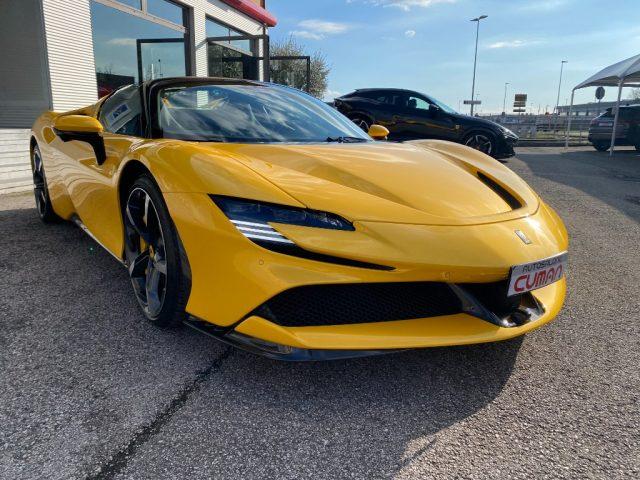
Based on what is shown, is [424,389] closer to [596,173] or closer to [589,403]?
[589,403]

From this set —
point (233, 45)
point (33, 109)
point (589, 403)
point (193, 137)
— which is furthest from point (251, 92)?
point (233, 45)

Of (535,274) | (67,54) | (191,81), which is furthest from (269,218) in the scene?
(67,54)

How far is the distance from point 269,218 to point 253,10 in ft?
50.9

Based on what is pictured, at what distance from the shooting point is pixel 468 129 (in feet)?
31.4

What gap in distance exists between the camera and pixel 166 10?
36.4 ft

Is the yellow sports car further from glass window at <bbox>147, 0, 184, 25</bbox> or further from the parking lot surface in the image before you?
glass window at <bbox>147, 0, 184, 25</bbox>

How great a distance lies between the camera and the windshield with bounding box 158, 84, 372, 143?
246 centimetres

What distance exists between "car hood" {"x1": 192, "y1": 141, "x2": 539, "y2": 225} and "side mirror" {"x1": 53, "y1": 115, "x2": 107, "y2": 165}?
0.83 m

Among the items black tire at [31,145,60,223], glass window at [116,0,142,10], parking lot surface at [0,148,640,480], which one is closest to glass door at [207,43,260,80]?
glass window at [116,0,142,10]

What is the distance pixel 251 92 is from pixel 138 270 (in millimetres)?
1305

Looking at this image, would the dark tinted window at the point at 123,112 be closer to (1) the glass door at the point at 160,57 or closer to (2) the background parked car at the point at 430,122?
(1) the glass door at the point at 160,57

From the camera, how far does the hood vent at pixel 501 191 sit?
2248 mm

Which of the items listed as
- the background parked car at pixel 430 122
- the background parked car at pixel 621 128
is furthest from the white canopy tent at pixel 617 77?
the background parked car at pixel 430 122

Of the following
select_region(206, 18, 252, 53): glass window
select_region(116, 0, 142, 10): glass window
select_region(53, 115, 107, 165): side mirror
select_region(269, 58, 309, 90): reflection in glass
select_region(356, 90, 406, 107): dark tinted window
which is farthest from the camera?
select_region(269, 58, 309, 90): reflection in glass
